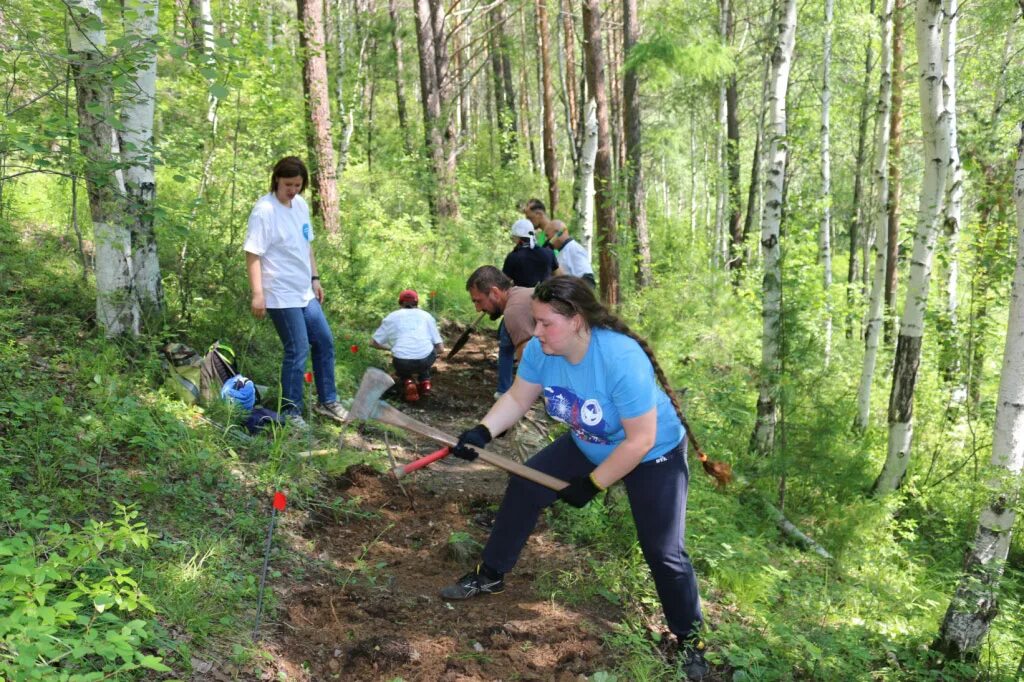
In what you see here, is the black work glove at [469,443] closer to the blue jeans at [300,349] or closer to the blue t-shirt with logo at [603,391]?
the blue t-shirt with logo at [603,391]

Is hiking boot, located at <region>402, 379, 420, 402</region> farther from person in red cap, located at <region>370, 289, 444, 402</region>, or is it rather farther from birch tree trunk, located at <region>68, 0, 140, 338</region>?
birch tree trunk, located at <region>68, 0, 140, 338</region>

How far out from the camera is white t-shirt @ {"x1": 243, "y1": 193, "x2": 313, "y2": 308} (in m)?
5.02

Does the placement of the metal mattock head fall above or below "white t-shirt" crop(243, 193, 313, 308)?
below

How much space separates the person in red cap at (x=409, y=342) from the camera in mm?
6984

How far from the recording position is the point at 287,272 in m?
5.16

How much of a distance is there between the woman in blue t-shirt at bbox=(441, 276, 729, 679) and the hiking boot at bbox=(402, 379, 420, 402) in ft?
11.9

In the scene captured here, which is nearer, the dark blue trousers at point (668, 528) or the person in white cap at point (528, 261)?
the dark blue trousers at point (668, 528)

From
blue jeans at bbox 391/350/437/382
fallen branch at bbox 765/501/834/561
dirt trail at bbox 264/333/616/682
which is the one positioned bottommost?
fallen branch at bbox 765/501/834/561

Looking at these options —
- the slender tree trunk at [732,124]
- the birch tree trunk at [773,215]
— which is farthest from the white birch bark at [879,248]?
the slender tree trunk at [732,124]

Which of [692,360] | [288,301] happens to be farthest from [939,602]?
[288,301]

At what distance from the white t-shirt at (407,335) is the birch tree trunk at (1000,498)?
4.73 metres

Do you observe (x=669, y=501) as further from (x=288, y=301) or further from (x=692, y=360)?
(x=692, y=360)

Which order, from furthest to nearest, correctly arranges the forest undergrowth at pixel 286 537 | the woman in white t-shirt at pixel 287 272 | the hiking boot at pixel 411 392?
the hiking boot at pixel 411 392 → the woman in white t-shirt at pixel 287 272 → the forest undergrowth at pixel 286 537

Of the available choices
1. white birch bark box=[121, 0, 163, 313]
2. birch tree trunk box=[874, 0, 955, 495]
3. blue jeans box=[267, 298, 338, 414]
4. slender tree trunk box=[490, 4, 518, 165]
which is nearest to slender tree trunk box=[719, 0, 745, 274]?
slender tree trunk box=[490, 4, 518, 165]
